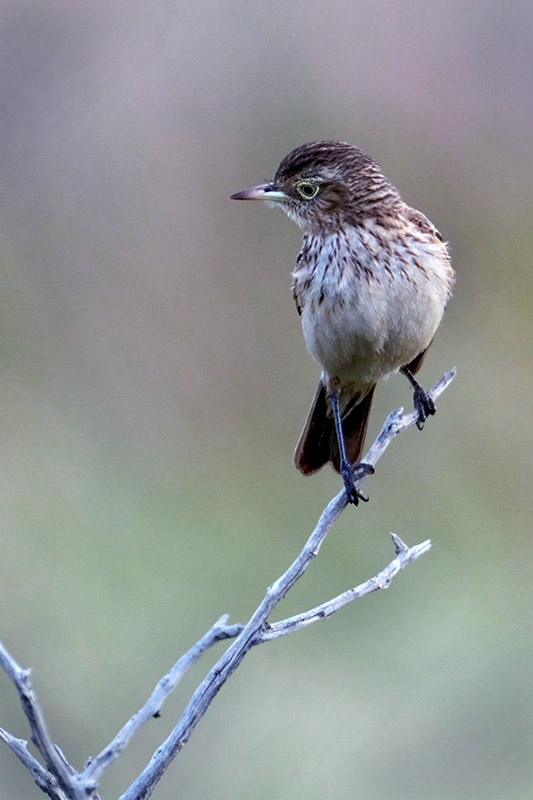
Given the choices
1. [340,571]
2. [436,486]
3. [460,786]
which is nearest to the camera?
[460,786]

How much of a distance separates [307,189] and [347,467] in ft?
4.25

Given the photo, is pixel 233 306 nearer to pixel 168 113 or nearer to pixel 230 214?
pixel 230 214

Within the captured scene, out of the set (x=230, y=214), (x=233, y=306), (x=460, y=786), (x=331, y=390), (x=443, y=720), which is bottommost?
(x=460, y=786)

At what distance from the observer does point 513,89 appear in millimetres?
10297

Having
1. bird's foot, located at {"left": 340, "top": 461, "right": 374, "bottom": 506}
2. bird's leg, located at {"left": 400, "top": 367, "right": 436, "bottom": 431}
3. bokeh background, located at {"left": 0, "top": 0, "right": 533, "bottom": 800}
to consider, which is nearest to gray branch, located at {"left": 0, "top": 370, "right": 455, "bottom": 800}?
bird's foot, located at {"left": 340, "top": 461, "right": 374, "bottom": 506}

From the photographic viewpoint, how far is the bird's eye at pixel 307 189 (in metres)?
5.19

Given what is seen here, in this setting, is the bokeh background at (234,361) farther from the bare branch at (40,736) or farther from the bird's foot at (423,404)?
the bare branch at (40,736)

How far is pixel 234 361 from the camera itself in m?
9.45

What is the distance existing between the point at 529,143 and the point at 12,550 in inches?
225

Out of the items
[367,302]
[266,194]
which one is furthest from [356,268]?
[266,194]

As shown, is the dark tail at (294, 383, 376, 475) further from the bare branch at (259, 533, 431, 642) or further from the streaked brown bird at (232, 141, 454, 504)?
the bare branch at (259, 533, 431, 642)

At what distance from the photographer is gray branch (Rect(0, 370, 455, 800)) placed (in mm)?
2393

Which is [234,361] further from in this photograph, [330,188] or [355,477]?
[355,477]

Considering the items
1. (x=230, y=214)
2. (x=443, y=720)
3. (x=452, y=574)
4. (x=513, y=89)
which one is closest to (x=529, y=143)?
(x=513, y=89)
